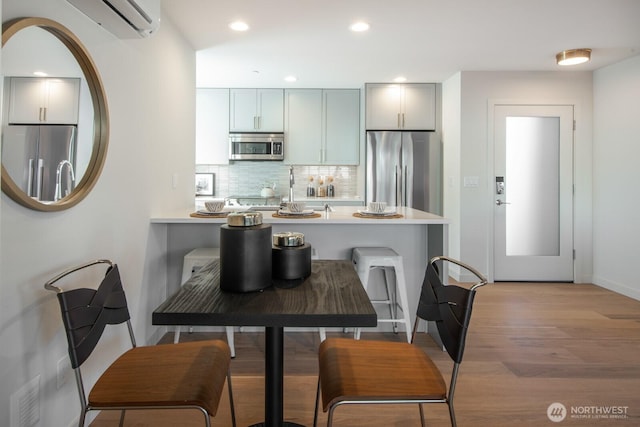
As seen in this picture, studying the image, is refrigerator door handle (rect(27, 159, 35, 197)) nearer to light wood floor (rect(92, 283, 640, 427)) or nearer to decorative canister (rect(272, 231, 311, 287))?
decorative canister (rect(272, 231, 311, 287))

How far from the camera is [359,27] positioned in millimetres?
3234

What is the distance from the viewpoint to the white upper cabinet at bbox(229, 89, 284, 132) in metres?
5.34

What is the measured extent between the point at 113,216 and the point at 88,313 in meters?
0.94

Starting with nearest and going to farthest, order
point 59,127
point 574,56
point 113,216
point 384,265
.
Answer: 1. point 59,127
2. point 113,216
3. point 384,265
4. point 574,56

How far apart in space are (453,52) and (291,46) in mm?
1563

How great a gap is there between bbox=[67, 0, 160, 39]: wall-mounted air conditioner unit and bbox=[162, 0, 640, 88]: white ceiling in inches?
33.0

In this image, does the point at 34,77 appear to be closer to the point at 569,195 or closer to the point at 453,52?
the point at 453,52

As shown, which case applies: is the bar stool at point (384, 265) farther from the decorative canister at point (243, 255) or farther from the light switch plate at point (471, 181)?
the light switch plate at point (471, 181)

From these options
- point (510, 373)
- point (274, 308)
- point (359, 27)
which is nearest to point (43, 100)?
point (274, 308)

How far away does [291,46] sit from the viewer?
147 inches

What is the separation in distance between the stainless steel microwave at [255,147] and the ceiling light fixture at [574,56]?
3.25m

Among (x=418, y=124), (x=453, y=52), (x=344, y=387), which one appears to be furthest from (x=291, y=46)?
(x=344, y=387)

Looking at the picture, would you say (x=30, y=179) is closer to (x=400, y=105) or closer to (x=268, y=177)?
(x=268, y=177)

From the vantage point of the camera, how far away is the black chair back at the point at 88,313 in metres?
1.19
